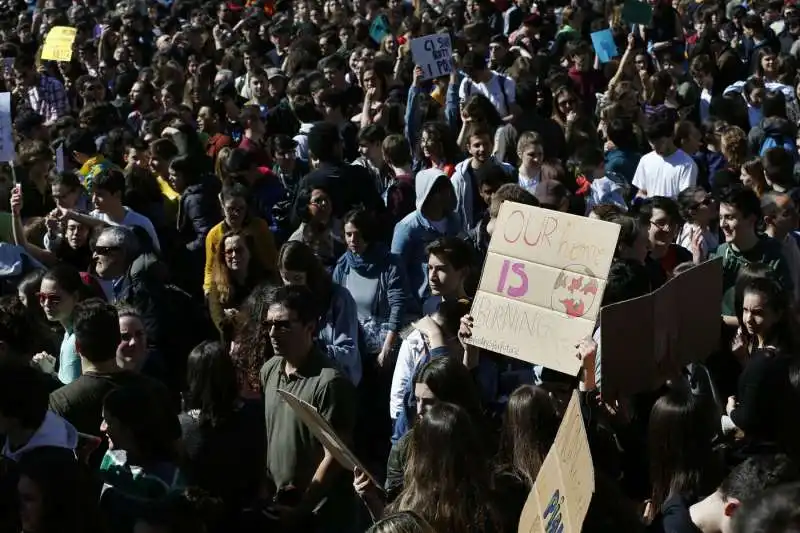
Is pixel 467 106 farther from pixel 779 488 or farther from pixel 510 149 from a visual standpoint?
pixel 779 488

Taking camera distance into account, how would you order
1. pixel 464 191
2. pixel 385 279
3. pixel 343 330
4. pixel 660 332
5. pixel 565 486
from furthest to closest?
pixel 464 191 → pixel 385 279 → pixel 343 330 → pixel 660 332 → pixel 565 486

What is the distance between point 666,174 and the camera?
28.8ft

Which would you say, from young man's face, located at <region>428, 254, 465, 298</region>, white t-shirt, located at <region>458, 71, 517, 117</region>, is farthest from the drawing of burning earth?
white t-shirt, located at <region>458, 71, 517, 117</region>

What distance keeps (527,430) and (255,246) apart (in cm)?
339

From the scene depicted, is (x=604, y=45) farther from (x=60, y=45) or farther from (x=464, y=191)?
(x=464, y=191)

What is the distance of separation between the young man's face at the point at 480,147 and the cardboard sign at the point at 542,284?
9.34ft

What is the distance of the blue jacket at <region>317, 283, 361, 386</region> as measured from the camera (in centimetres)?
616

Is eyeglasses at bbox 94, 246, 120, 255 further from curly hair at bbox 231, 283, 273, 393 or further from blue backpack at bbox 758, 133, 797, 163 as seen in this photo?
blue backpack at bbox 758, 133, 797, 163

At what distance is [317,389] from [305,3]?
14306 mm

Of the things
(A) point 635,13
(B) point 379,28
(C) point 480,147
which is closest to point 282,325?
(C) point 480,147

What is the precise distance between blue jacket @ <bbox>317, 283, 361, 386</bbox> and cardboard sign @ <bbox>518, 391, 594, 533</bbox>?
2.64 m

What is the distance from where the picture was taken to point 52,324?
671 cm

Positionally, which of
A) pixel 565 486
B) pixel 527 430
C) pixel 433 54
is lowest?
pixel 433 54

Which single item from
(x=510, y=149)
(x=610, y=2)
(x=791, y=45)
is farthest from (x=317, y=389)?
(x=610, y=2)
